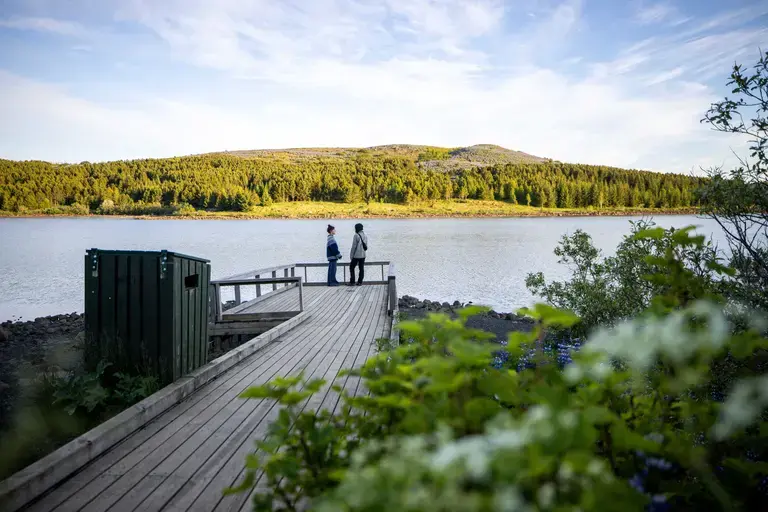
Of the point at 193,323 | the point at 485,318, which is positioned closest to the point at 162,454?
the point at 193,323

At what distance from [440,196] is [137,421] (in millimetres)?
108823

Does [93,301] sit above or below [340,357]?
above

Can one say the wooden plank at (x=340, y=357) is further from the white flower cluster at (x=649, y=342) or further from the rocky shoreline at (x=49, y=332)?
the rocky shoreline at (x=49, y=332)

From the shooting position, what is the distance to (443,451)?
0.70m

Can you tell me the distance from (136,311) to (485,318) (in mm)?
11989

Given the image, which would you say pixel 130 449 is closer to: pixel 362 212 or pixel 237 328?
pixel 237 328

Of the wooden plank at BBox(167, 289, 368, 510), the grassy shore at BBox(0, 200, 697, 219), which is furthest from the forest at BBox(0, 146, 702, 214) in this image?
the wooden plank at BBox(167, 289, 368, 510)

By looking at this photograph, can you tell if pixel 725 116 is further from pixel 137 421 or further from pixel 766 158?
pixel 137 421

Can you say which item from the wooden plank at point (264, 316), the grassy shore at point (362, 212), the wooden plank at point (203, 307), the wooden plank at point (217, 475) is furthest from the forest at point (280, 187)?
the wooden plank at point (217, 475)

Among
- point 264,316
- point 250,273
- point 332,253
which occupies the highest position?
point 332,253

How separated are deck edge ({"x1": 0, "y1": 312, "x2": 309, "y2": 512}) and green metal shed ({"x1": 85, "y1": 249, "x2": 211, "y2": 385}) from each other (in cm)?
31

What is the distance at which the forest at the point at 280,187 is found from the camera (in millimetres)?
99562

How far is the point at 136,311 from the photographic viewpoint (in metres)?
4.46

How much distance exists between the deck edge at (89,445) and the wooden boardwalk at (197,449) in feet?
0.17
